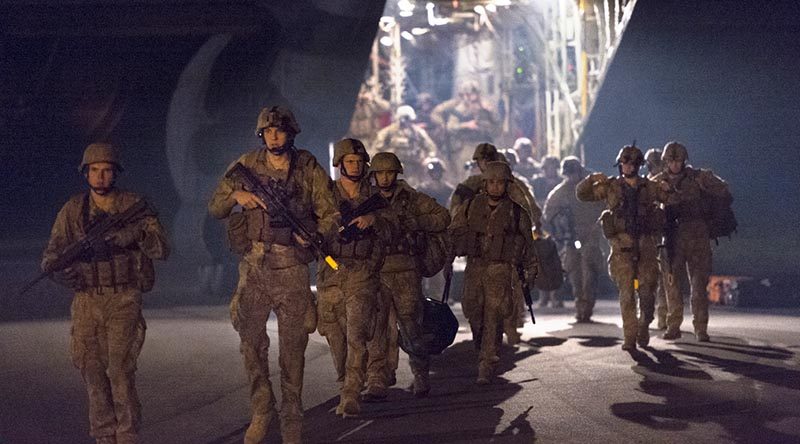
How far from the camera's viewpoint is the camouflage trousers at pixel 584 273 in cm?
1736

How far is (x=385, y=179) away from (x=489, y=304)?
1472 millimetres

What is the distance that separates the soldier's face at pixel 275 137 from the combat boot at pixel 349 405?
221 cm

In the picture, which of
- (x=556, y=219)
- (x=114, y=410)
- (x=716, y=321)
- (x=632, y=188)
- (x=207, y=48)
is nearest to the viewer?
(x=114, y=410)

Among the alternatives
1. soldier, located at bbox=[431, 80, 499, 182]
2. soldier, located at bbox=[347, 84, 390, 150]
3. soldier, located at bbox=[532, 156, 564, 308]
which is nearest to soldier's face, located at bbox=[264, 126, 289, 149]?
soldier, located at bbox=[532, 156, 564, 308]

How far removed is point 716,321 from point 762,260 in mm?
6055

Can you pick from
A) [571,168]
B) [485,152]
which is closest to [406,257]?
[485,152]

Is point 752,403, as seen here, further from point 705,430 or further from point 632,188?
point 632,188

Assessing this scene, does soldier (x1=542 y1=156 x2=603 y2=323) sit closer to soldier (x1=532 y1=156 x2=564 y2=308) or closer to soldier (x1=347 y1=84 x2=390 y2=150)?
soldier (x1=532 y1=156 x2=564 y2=308)

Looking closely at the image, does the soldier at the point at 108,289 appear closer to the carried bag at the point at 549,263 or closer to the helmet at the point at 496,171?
the helmet at the point at 496,171

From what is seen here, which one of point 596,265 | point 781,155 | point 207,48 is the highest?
point 207,48

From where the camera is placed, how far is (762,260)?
22.7 metres

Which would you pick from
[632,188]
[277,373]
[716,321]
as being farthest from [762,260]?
[277,373]

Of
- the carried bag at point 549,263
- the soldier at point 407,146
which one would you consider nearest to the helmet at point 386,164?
the carried bag at point 549,263

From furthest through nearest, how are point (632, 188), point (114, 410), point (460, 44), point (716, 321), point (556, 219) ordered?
point (460, 44) → point (556, 219) → point (716, 321) → point (632, 188) → point (114, 410)
